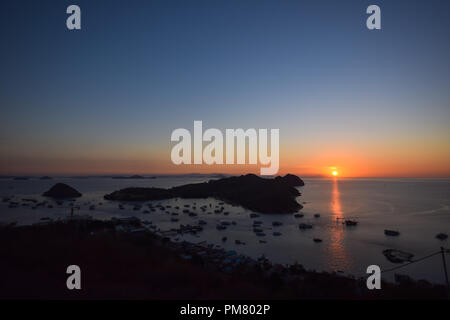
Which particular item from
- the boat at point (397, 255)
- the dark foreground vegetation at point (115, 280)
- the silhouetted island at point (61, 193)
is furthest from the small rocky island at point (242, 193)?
the dark foreground vegetation at point (115, 280)

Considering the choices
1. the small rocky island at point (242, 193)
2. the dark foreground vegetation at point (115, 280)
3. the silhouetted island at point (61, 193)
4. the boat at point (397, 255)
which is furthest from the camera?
the silhouetted island at point (61, 193)

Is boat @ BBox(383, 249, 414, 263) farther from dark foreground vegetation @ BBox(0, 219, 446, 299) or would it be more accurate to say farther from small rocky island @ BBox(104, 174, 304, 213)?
small rocky island @ BBox(104, 174, 304, 213)

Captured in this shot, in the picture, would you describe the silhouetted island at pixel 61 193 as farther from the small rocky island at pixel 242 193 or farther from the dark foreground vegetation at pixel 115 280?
the dark foreground vegetation at pixel 115 280

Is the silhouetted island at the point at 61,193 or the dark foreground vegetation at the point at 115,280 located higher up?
the dark foreground vegetation at the point at 115,280

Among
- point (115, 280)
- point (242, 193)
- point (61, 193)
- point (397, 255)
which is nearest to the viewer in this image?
point (115, 280)

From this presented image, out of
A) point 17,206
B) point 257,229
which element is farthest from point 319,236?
point 17,206

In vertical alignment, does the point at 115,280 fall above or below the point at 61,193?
above

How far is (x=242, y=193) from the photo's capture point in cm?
6731

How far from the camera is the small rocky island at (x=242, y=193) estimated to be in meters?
52.3

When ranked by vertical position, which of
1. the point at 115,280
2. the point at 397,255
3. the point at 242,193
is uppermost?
the point at 115,280

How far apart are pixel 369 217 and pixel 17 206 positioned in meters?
77.8

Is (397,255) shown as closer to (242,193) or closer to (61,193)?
(242,193)

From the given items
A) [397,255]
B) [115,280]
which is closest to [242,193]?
[397,255]
